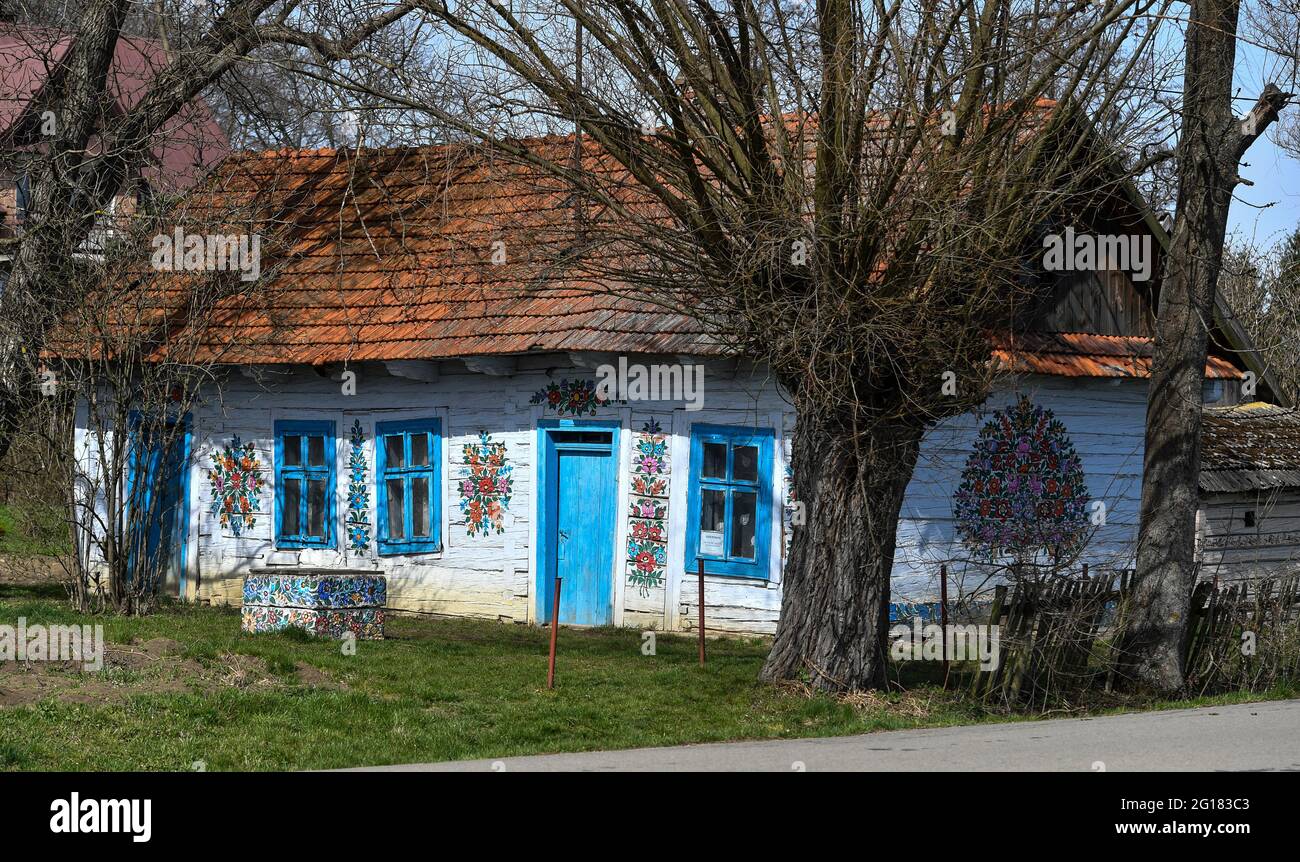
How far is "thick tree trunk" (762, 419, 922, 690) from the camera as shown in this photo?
11.3m

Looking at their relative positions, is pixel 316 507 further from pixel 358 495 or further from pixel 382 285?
pixel 382 285

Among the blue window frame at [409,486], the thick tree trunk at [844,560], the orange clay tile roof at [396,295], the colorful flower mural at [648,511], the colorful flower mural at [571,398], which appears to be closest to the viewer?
the thick tree trunk at [844,560]

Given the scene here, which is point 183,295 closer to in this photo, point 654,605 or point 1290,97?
point 654,605

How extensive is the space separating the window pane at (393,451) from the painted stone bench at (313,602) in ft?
13.5

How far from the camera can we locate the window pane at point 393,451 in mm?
18203

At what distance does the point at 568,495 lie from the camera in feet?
55.7

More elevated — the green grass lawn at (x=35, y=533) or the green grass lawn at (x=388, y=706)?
the green grass lawn at (x=35, y=533)

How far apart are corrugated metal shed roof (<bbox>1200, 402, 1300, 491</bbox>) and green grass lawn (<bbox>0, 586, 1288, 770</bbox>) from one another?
25.8ft

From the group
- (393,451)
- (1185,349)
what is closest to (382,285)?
(393,451)

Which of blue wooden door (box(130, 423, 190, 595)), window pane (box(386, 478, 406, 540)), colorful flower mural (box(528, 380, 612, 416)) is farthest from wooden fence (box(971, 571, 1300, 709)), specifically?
blue wooden door (box(130, 423, 190, 595))

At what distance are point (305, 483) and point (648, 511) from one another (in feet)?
16.6

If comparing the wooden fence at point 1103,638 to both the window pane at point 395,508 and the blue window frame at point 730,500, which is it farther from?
the window pane at point 395,508

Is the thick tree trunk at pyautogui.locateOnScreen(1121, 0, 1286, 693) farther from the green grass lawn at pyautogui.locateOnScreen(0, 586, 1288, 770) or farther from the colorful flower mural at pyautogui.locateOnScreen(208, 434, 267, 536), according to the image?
the colorful flower mural at pyautogui.locateOnScreen(208, 434, 267, 536)

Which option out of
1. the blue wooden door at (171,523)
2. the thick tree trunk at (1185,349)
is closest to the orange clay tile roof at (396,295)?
the blue wooden door at (171,523)
